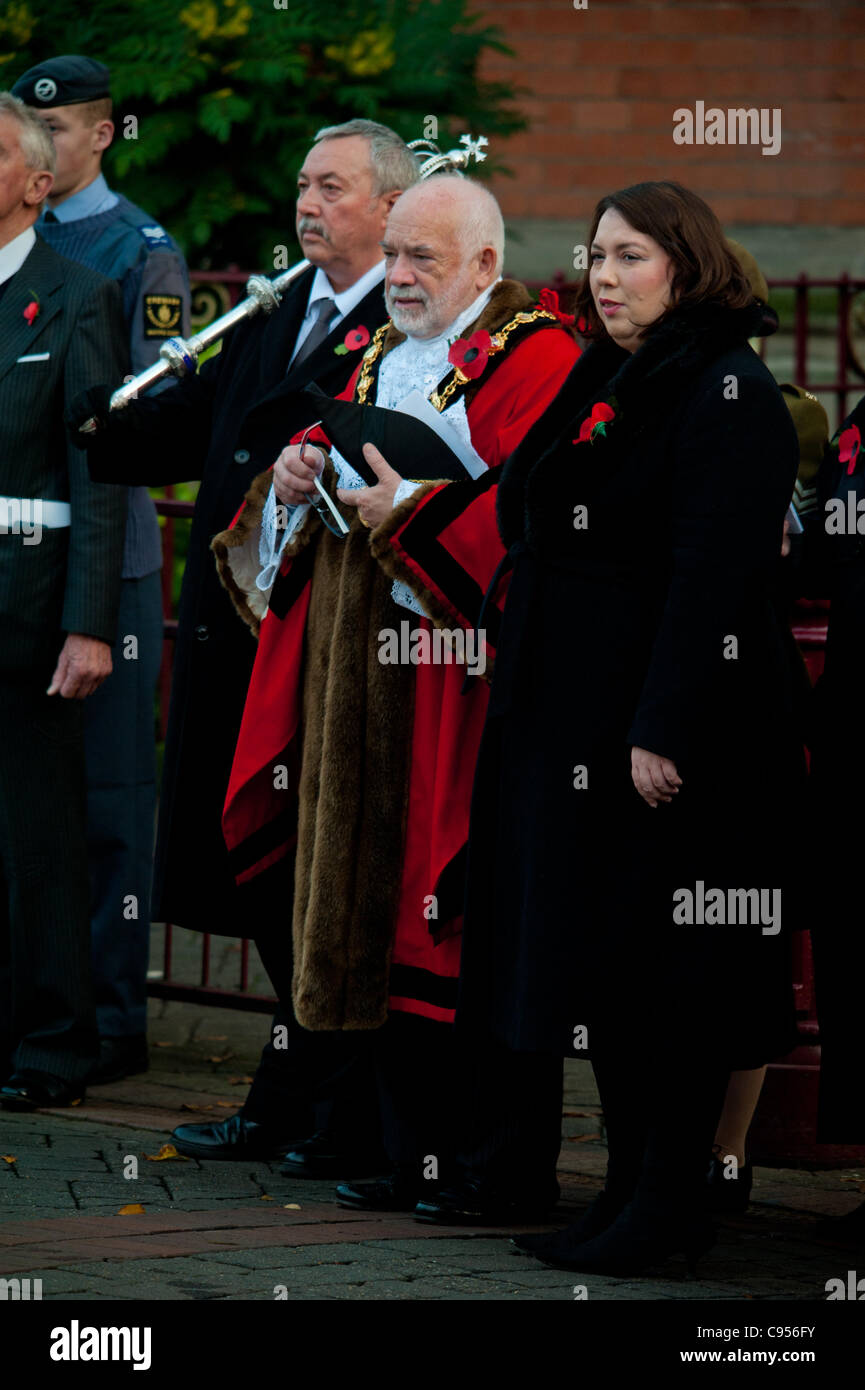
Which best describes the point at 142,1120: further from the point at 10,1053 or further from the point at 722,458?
the point at 722,458

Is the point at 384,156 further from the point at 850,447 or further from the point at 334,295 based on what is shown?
the point at 850,447

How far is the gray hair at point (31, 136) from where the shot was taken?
5398 millimetres

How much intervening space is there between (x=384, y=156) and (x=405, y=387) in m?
0.64

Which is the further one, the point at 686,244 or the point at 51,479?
the point at 51,479

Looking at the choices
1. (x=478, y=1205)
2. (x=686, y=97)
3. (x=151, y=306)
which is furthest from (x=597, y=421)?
(x=686, y=97)

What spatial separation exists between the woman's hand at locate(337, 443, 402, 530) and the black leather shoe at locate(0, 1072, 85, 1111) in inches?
67.2

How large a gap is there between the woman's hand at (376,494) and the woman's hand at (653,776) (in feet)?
2.57

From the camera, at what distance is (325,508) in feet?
15.3

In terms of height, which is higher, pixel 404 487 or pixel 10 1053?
pixel 404 487

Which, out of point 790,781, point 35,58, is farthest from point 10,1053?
point 35,58

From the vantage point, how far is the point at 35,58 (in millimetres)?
8461

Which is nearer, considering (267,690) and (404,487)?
(404,487)
